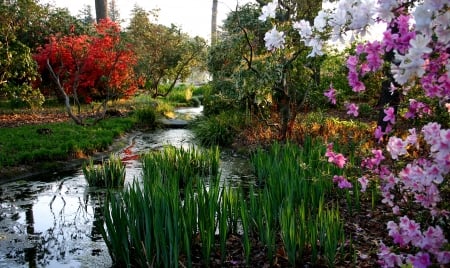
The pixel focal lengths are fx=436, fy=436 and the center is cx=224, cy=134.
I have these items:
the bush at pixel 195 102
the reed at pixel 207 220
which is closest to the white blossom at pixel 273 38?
the reed at pixel 207 220

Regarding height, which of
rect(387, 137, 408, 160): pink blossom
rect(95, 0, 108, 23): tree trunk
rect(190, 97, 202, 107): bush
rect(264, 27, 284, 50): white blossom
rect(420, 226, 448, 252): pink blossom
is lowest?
rect(190, 97, 202, 107): bush

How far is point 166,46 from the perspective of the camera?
2139 cm

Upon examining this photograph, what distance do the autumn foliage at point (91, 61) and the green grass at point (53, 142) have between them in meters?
1.43

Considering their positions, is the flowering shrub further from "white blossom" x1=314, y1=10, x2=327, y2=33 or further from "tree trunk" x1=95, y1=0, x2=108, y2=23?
"tree trunk" x1=95, y1=0, x2=108, y2=23

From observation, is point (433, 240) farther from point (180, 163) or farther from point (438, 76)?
point (180, 163)

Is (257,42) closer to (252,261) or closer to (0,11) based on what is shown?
(0,11)

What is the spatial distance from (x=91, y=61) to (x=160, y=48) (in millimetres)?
8675

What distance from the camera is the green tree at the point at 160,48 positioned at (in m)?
21.4

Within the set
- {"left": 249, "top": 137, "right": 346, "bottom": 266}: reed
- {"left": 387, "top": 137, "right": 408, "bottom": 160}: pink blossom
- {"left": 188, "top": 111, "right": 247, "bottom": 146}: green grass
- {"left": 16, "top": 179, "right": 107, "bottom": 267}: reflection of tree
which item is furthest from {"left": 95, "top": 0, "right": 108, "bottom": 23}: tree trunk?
{"left": 387, "top": 137, "right": 408, "bottom": 160}: pink blossom

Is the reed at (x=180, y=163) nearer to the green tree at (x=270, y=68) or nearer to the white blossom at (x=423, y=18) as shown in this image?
the green tree at (x=270, y=68)

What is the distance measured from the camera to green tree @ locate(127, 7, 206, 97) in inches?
843

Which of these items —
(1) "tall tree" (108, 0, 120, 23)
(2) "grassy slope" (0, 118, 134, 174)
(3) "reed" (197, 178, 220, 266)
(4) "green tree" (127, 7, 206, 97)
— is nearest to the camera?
(3) "reed" (197, 178, 220, 266)

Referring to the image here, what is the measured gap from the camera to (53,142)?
8.84 metres

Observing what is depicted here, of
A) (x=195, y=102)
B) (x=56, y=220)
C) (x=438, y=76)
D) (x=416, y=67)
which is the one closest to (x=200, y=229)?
(x=438, y=76)
